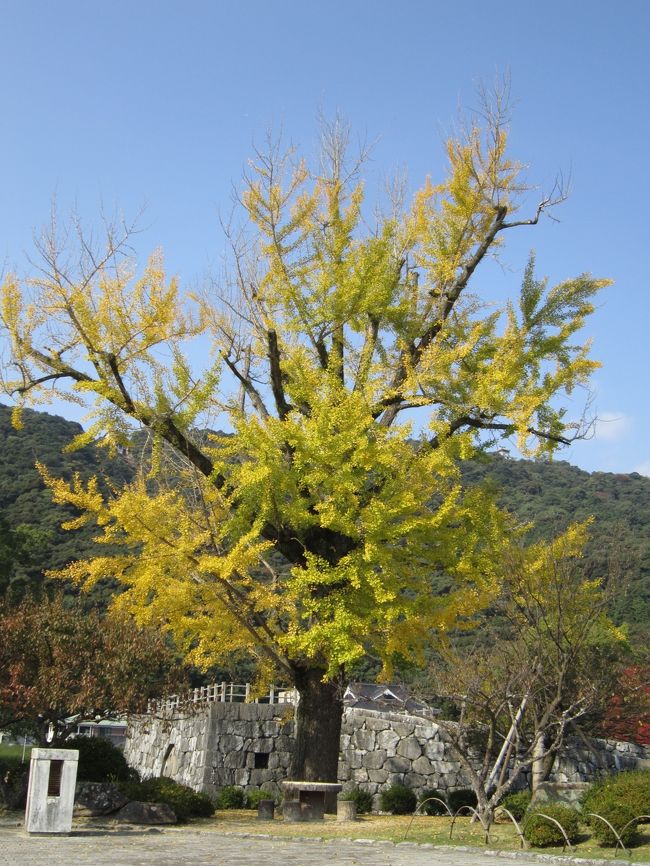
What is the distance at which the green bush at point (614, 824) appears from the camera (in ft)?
34.1

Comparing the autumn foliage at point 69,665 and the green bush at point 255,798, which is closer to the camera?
the autumn foliage at point 69,665

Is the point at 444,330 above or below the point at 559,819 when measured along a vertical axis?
above

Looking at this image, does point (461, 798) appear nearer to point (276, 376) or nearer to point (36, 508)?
point (276, 376)

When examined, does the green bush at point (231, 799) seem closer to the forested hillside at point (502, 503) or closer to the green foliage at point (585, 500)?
the forested hillside at point (502, 503)

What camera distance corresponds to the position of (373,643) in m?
13.0

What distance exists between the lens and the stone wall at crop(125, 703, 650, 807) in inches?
819

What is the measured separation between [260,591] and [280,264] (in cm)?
→ 577

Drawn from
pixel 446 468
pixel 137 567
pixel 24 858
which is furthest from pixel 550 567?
pixel 24 858

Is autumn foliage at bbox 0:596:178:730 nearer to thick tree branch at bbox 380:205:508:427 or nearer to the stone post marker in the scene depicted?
the stone post marker

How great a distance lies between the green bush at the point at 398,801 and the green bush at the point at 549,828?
8553 mm

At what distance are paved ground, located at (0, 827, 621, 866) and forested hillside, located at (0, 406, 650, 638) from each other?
526cm

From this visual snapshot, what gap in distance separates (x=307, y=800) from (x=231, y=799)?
21.1ft

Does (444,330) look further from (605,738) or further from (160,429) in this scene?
(605,738)

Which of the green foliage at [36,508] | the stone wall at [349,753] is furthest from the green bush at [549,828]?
the green foliage at [36,508]
